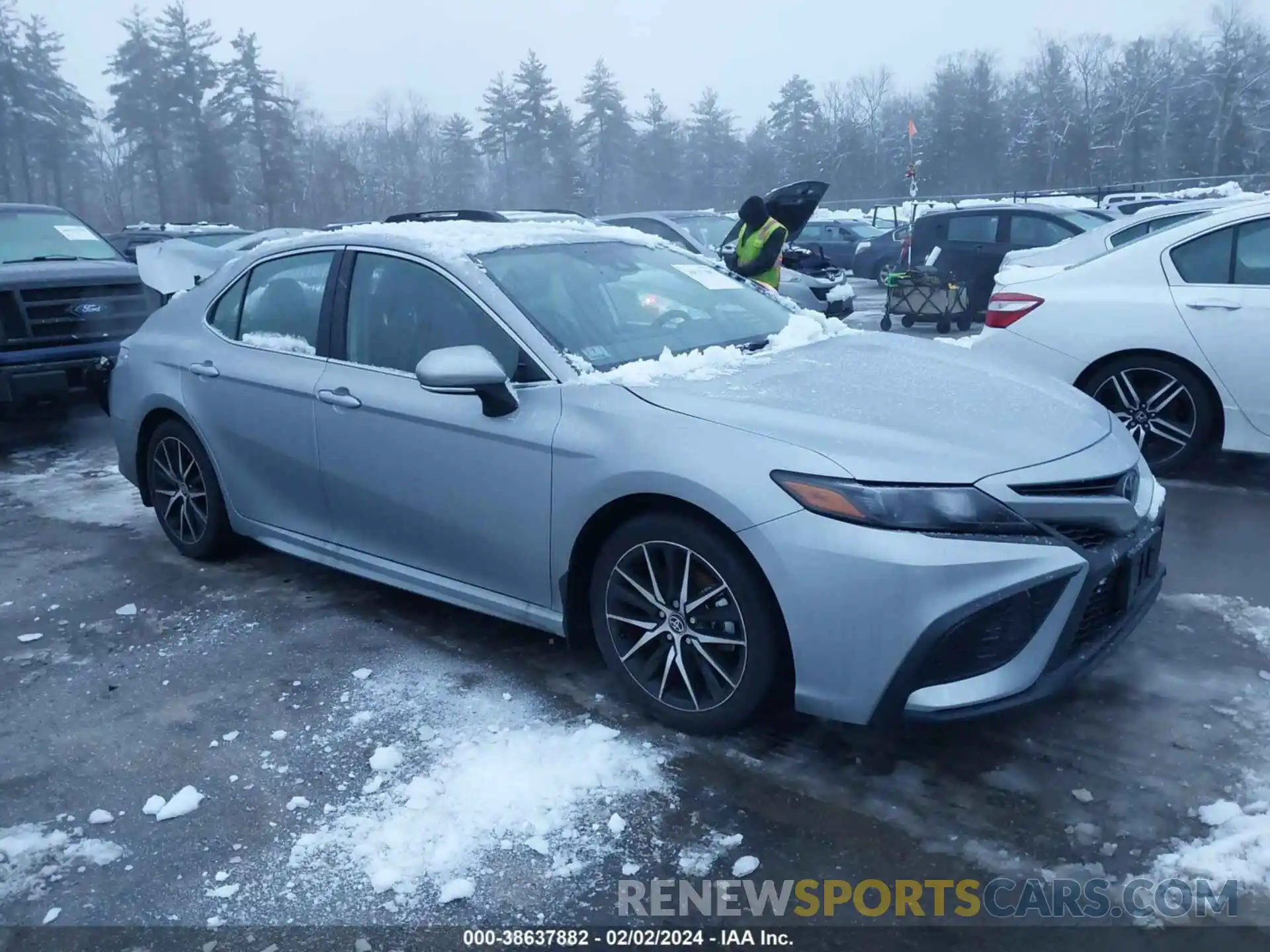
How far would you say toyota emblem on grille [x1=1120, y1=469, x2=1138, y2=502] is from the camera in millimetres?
3072

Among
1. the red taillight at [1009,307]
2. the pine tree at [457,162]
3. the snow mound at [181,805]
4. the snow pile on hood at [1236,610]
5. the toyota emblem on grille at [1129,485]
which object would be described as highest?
the pine tree at [457,162]

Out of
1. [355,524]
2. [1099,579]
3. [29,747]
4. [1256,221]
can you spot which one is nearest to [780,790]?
[1099,579]

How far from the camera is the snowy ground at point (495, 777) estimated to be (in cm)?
260

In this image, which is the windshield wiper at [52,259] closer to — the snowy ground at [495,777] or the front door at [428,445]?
the snowy ground at [495,777]

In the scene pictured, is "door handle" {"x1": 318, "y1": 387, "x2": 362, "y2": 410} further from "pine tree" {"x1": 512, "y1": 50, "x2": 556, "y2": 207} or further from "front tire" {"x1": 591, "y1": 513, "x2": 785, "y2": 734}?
"pine tree" {"x1": 512, "y1": 50, "x2": 556, "y2": 207}

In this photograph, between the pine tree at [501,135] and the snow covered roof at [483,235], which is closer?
the snow covered roof at [483,235]

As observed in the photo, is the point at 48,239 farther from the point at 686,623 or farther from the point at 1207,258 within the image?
the point at 1207,258

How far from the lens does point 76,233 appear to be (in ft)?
30.3

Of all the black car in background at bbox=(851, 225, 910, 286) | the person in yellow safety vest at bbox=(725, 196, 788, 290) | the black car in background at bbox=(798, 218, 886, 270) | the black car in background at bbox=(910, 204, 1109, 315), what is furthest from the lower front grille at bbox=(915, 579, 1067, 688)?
the black car in background at bbox=(798, 218, 886, 270)

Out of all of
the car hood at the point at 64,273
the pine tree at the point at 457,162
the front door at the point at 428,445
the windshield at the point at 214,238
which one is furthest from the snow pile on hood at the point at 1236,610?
the pine tree at the point at 457,162

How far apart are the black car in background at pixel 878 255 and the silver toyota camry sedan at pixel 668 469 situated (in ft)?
57.3

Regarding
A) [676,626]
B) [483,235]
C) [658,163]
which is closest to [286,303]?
[483,235]

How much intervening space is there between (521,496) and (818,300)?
31.6 feet

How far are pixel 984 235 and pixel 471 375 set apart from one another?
39.0ft
